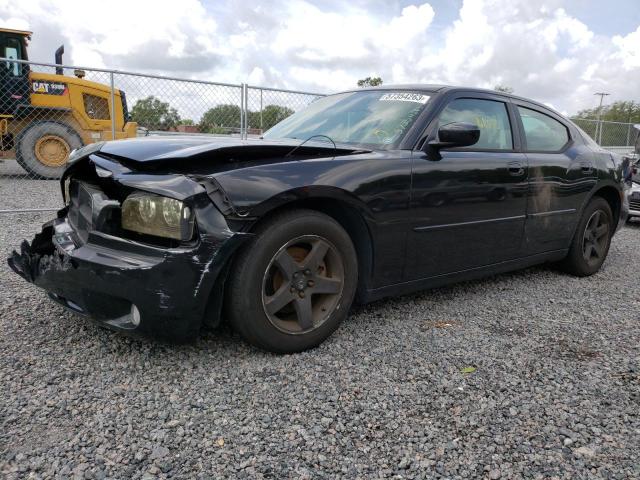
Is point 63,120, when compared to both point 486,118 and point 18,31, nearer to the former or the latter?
point 18,31

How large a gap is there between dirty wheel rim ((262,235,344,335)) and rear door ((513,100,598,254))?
185 centimetres

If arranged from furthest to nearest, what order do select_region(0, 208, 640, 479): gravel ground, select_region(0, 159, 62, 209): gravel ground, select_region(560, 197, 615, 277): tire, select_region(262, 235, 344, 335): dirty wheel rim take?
select_region(0, 159, 62, 209): gravel ground < select_region(560, 197, 615, 277): tire < select_region(262, 235, 344, 335): dirty wheel rim < select_region(0, 208, 640, 479): gravel ground

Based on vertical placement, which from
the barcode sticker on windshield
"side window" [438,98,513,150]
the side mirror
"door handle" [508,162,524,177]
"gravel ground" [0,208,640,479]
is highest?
the barcode sticker on windshield

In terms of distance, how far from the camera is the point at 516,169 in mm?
3711

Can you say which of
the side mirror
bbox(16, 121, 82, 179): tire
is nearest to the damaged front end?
the side mirror

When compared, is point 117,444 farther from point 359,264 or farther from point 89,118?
point 89,118

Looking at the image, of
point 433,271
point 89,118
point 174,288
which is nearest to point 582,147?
point 433,271

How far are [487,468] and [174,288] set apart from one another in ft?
4.73

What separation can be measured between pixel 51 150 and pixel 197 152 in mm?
8867

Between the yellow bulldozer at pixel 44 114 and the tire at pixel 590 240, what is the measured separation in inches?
307

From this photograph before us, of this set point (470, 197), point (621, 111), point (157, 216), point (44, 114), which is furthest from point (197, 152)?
point (621, 111)

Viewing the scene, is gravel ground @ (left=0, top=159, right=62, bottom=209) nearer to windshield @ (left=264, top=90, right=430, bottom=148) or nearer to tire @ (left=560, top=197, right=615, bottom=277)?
windshield @ (left=264, top=90, right=430, bottom=148)

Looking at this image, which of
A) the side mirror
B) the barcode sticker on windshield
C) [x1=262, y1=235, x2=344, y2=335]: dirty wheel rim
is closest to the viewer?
[x1=262, y1=235, x2=344, y2=335]: dirty wheel rim

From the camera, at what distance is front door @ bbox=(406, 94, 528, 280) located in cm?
313
